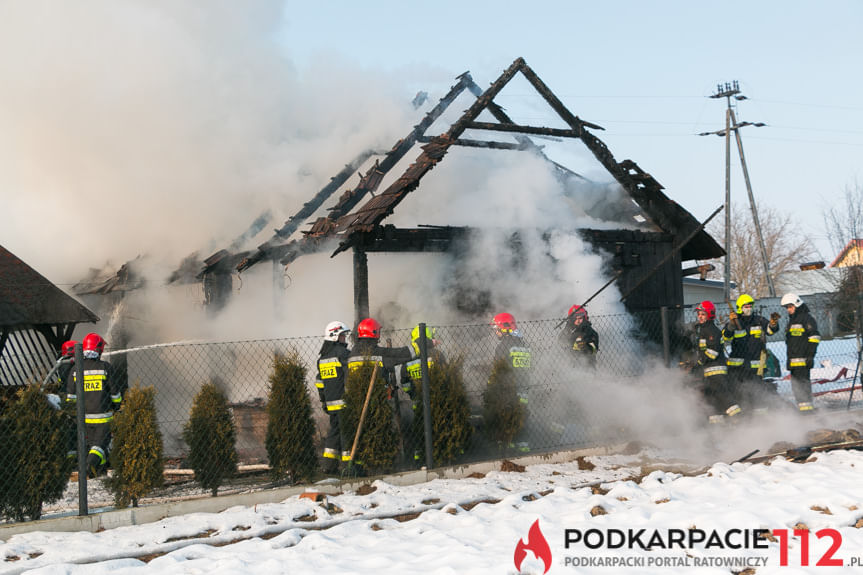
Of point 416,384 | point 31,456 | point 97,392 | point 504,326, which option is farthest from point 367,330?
point 31,456

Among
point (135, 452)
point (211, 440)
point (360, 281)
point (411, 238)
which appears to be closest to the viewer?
point (135, 452)

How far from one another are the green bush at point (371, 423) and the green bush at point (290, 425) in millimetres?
432

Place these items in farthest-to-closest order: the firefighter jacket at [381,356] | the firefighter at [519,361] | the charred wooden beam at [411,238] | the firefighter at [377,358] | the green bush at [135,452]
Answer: the charred wooden beam at [411,238] < the firefighter at [519,361] < the firefighter jacket at [381,356] < the firefighter at [377,358] < the green bush at [135,452]

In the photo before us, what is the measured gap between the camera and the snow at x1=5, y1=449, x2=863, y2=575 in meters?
5.48

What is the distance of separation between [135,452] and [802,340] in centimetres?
888

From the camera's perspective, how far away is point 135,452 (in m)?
7.99

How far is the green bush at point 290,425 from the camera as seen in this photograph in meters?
8.79

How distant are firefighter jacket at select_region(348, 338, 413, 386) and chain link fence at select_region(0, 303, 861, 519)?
0.26 feet

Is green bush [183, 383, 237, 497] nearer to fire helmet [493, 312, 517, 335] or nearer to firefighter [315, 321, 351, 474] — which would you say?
firefighter [315, 321, 351, 474]

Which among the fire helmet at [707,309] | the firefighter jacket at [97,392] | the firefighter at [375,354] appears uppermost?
the fire helmet at [707,309]

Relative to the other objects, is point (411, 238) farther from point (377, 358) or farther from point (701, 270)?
point (701, 270)

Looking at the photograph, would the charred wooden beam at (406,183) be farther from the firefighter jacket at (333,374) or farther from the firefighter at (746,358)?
the firefighter at (746,358)

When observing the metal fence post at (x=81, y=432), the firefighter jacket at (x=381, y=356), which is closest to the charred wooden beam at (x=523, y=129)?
the firefighter jacket at (x=381, y=356)

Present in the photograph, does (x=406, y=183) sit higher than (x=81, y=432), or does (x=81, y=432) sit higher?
(x=406, y=183)
